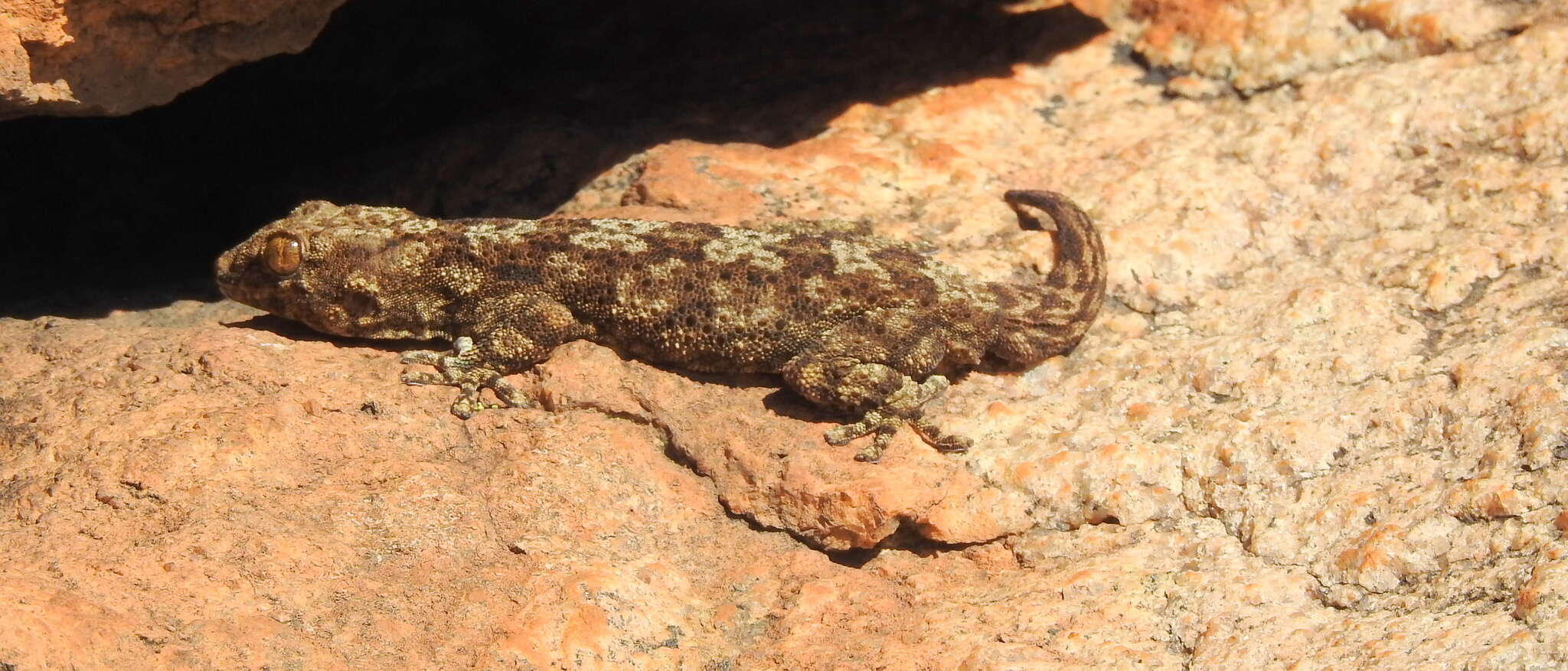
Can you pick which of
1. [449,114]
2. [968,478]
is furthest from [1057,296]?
[449,114]

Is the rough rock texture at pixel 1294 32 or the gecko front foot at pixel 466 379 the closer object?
the gecko front foot at pixel 466 379

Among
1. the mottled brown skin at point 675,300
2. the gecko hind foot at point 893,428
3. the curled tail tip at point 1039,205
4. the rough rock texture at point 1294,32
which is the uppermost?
the rough rock texture at point 1294,32

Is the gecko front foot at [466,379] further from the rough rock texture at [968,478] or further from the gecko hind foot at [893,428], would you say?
the gecko hind foot at [893,428]

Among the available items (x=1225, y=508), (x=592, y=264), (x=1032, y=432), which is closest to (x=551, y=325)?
(x=592, y=264)

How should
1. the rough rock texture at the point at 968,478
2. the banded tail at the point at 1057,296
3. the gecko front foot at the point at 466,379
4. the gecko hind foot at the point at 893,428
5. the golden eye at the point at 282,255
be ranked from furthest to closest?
the golden eye at the point at 282,255, the banded tail at the point at 1057,296, the gecko front foot at the point at 466,379, the gecko hind foot at the point at 893,428, the rough rock texture at the point at 968,478

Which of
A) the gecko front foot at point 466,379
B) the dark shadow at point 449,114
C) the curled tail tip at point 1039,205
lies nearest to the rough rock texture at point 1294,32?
the dark shadow at point 449,114

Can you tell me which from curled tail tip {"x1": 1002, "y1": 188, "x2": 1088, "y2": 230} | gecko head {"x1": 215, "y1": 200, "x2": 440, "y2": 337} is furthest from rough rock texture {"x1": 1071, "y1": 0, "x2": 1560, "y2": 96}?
gecko head {"x1": 215, "y1": 200, "x2": 440, "y2": 337}

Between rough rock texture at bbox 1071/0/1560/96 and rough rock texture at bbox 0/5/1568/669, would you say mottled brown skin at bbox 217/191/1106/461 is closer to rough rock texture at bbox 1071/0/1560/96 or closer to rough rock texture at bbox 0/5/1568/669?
rough rock texture at bbox 0/5/1568/669

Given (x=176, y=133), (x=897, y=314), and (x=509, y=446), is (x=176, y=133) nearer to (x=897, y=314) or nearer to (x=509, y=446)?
(x=509, y=446)
